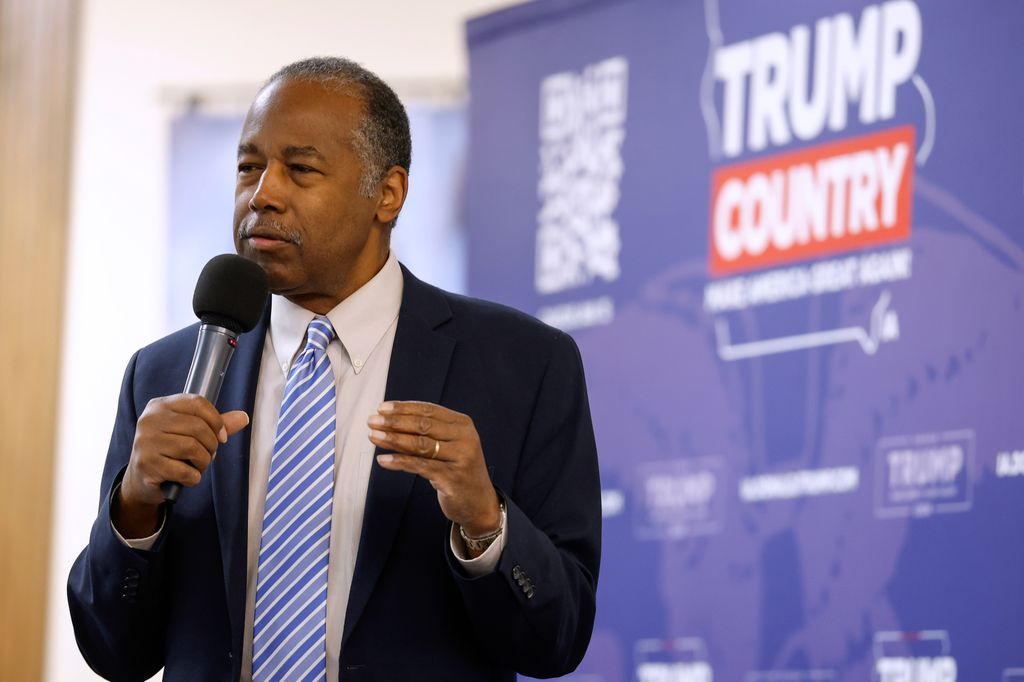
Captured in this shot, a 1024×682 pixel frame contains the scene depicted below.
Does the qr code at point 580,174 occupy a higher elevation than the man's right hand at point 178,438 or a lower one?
higher

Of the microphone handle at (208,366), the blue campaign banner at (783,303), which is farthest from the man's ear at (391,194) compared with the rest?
the blue campaign banner at (783,303)

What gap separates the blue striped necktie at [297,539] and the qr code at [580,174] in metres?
2.35

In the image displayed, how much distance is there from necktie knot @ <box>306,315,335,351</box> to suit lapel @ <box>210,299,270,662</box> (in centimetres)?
10

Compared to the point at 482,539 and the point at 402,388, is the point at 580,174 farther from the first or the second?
the point at 482,539

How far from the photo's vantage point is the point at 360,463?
2076mm

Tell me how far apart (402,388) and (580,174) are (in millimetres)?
2470

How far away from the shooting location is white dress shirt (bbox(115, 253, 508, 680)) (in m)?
1.99

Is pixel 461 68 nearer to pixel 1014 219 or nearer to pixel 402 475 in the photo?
pixel 1014 219

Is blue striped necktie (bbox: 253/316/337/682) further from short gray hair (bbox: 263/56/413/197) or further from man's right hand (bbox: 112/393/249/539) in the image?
short gray hair (bbox: 263/56/413/197)

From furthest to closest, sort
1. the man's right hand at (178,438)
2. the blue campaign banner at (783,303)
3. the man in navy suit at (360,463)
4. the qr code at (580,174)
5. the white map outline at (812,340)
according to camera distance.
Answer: the qr code at (580,174) < the white map outline at (812,340) < the blue campaign banner at (783,303) < the man in navy suit at (360,463) < the man's right hand at (178,438)

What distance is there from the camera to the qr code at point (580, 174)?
437cm

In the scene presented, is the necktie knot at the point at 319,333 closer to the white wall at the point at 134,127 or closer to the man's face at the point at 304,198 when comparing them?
the man's face at the point at 304,198

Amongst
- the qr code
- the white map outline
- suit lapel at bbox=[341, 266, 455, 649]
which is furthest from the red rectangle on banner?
suit lapel at bbox=[341, 266, 455, 649]

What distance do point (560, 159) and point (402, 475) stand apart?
2659 millimetres
